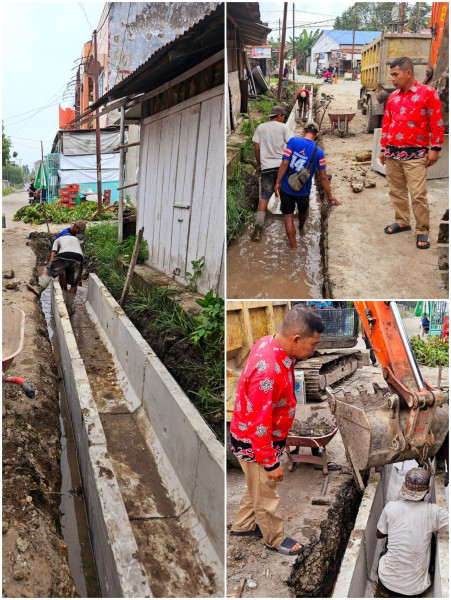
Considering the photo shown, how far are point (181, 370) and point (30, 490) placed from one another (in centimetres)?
219

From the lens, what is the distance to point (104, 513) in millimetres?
3615

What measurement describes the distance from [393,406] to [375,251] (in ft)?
5.79

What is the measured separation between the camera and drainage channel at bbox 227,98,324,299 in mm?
5516

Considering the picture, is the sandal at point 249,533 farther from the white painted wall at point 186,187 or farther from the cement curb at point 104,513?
the white painted wall at point 186,187

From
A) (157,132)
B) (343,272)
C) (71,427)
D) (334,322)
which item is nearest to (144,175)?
(157,132)

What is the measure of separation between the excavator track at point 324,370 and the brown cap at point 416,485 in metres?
3.88

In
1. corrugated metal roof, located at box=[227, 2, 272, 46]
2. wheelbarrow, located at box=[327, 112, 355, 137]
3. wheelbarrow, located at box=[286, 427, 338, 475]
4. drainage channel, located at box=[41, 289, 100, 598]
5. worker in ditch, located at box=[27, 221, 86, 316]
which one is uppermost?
corrugated metal roof, located at box=[227, 2, 272, 46]

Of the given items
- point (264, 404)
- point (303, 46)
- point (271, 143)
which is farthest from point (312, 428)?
point (303, 46)

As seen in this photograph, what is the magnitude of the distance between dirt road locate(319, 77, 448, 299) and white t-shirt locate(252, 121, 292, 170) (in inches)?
40.8

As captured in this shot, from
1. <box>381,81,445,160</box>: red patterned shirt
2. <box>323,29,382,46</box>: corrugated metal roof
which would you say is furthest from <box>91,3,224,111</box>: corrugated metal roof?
<box>323,29,382,46</box>: corrugated metal roof

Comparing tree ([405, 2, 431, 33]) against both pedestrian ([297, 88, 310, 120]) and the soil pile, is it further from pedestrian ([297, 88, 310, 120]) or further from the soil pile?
the soil pile

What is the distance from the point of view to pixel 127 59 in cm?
2092

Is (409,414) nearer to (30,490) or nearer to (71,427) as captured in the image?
(30,490)

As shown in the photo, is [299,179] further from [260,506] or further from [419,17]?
[419,17]
